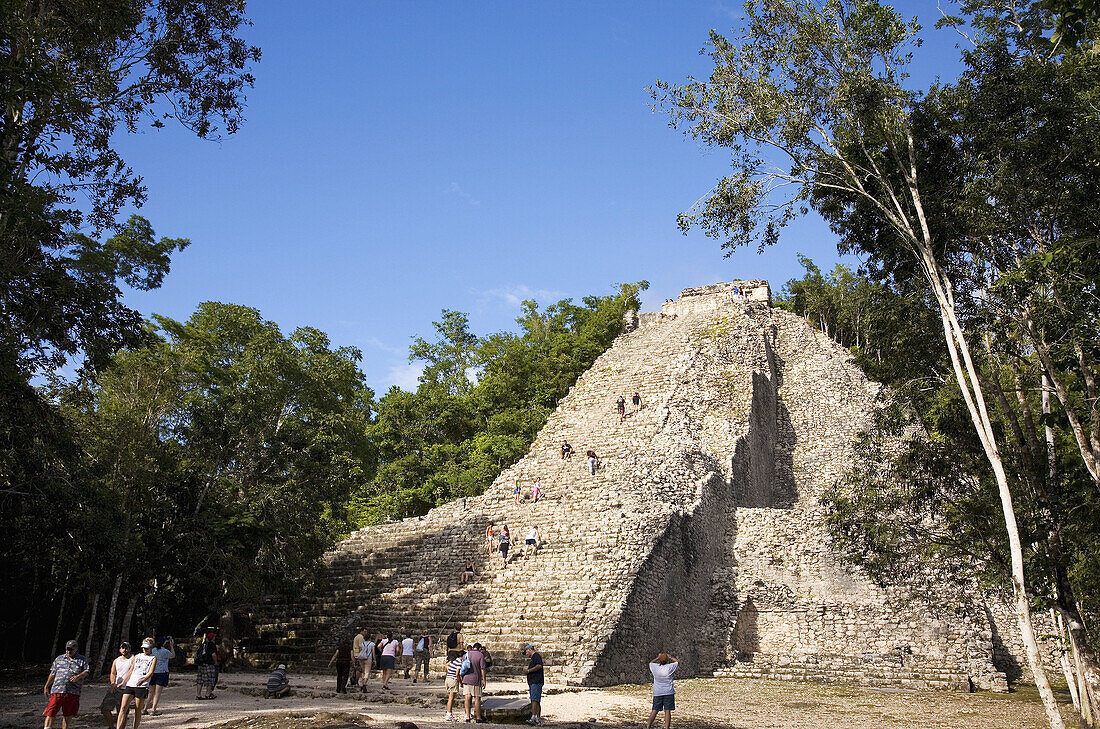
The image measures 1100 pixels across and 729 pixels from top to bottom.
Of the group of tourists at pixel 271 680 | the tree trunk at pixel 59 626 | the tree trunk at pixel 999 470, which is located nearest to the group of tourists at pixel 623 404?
the group of tourists at pixel 271 680

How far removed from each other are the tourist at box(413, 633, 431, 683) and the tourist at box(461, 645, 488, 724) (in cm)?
473

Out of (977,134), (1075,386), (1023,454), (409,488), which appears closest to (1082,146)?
(977,134)

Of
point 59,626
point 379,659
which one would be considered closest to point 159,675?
point 379,659

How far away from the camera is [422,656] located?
1395 centimetres

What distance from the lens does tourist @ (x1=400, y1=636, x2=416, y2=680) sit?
14.0 m

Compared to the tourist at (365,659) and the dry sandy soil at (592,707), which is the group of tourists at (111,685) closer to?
the dry sandy soil at (592,707)

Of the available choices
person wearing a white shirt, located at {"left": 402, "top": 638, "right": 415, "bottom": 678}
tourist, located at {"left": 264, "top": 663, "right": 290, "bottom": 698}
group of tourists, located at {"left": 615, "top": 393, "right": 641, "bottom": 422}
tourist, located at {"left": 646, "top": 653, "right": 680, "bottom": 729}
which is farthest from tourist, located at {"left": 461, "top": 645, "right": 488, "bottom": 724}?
group of tourists, located at {"left": 615, "top": 393, "right": 641, "bottom": 422}

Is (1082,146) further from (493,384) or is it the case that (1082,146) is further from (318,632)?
(493,384)

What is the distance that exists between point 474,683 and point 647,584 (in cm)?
628

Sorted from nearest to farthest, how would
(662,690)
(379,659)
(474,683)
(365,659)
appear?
(662,690), (474,683), (365,659), (379,659)

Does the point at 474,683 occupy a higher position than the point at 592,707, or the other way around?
the point at 474,683

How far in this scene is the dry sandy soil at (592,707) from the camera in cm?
904

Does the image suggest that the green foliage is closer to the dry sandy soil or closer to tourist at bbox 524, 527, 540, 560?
tourist at bbox 524, 527, 540, 560

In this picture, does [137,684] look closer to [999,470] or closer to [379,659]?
[379,659]
